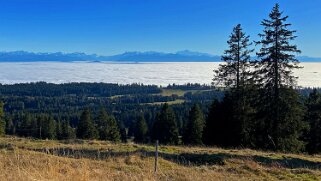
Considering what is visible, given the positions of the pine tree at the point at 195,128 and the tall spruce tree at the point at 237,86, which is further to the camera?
the pine tree at the point at 195,128

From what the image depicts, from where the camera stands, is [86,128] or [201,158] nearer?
[201,158]

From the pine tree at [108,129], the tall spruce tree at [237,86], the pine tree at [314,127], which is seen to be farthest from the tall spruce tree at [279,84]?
the pine tree at [108,129]

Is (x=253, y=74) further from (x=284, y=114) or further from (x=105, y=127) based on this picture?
(x=105, y=127)

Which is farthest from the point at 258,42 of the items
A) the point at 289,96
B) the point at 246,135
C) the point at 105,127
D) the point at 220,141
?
the point at 105,127

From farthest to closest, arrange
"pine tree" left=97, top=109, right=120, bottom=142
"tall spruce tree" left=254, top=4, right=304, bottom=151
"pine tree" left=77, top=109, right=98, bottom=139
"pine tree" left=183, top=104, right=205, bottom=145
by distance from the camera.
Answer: "pine tree" left=97, top=109, right=120, bottom=142
"pine tree" left=77, top=109, right=98, bottom=139
"pine tree" left=183, top=104, right=205, bottom=145
"tall spruce tree" left=254, top=4, right=304, bottom=151

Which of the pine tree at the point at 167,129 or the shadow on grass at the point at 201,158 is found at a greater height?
the shadow on grass at the point at 201,158

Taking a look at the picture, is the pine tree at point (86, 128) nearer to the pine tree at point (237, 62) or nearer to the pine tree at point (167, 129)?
the pine tree at point (167, 129)

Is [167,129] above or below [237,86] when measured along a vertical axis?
below

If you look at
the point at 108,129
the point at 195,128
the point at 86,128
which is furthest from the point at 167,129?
the point at 86,128

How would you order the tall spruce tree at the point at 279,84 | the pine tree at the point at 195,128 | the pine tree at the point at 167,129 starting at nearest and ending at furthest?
the tall spruce tree at the point at 279,84
the pine tree at the point at 195,128
the pine tree at the point at 167,129

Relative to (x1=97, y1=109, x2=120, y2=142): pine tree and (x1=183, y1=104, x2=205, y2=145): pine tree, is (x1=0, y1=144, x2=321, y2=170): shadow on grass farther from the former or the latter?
(x1=97, y1=109, x2=120, y2=142): pine tree

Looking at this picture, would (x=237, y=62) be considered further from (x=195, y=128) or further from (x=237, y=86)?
(x=195, y=128)

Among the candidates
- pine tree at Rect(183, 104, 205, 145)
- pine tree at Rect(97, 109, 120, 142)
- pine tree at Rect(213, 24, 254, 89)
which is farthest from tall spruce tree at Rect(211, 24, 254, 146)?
pine tree at Rect(97, 109, 120, 142)

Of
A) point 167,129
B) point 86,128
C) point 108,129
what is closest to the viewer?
point 167,129
